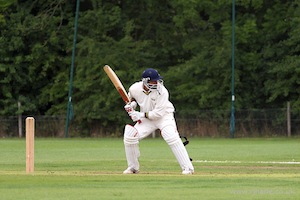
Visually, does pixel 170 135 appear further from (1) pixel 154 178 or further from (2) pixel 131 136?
(1) pixel 154 178

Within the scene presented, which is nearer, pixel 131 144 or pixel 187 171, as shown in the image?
pixel 187 171

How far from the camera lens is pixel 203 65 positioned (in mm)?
46969

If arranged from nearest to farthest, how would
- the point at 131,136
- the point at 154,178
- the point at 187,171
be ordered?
1. the point at 154,178
2. the point at 187,171
3. the point at 131,136

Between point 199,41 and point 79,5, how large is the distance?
613 centimetres

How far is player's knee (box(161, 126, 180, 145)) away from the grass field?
64 cm

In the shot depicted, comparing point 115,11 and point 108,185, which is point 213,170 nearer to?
point 108,185

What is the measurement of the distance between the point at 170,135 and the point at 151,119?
51 centimetres

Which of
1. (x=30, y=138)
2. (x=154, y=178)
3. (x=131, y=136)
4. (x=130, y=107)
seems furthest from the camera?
(x=130, y=107)

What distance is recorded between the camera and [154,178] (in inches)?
675

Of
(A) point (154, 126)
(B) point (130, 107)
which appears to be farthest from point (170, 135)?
(B) point (130, 107)

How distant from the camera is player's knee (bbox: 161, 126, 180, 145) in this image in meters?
18.8

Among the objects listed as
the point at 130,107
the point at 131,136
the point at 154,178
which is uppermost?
the point at 130,107

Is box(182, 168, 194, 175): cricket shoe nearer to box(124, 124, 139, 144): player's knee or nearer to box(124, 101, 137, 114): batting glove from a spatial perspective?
box(124, 124, 139, 144): player's knee

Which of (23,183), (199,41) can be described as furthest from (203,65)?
(23,183)
